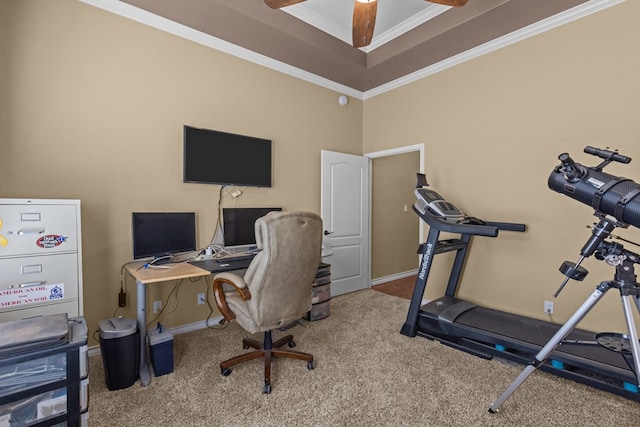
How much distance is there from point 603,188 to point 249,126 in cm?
310

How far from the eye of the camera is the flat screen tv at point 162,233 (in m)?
2.60

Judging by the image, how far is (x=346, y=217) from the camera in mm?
4379

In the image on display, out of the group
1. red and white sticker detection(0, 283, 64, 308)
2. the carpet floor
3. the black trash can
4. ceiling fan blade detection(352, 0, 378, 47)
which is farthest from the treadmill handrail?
red and white sticker detection(0, 283, 64, 308)

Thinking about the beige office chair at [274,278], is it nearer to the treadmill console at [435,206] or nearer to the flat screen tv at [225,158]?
the treadmill console at [435,206]

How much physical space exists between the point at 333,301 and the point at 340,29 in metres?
3.29

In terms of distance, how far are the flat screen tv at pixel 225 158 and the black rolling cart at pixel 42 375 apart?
1828 mm

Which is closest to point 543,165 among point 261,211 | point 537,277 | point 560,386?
point 537,277

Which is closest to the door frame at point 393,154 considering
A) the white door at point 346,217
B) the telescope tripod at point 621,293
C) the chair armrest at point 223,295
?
the white door at point 346,217

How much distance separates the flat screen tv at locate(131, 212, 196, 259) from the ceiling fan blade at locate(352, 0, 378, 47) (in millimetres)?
2189

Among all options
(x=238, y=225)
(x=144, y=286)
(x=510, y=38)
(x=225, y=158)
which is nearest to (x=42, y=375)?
Result: (x=144, y=286)

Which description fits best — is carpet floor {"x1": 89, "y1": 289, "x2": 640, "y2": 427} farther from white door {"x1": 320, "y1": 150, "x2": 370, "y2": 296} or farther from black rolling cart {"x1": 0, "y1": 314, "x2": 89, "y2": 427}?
white door {"x1": 320, "y1": 150, "x2": 370, "y2": 296}

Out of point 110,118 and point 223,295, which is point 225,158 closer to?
point 110,118

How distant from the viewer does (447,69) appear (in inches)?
145

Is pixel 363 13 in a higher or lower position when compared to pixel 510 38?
lower
